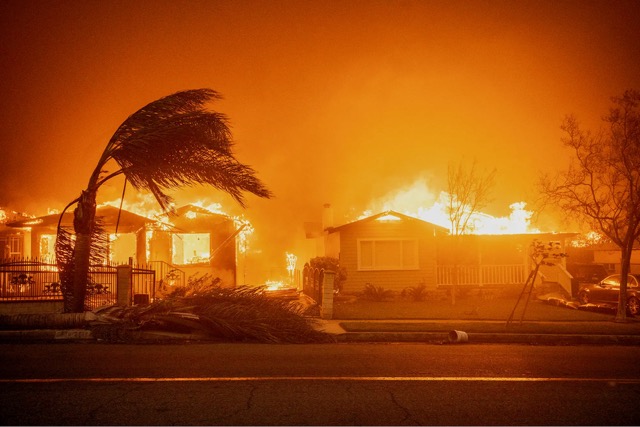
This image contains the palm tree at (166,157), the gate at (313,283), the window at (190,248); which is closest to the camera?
the palm tree at (166,157)

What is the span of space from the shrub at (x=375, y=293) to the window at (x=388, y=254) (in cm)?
113

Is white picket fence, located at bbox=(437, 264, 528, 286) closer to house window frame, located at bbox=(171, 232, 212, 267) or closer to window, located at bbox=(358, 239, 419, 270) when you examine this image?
window, located at bbox=(358, 239, 419, 270)

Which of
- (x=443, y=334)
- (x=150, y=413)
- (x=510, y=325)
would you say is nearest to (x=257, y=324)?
(x=443, y=334)

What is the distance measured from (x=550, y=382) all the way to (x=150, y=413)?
503cm

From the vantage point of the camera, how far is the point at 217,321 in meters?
10.0

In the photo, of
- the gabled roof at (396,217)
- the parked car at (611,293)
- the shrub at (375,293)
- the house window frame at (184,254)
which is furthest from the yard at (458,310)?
the house window frame at (184,254)

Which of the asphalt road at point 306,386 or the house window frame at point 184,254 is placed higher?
the house window frame at point 184,254

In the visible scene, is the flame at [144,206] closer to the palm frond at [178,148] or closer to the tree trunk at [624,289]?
the palm frond at [178,148]

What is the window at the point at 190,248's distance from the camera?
22781mm

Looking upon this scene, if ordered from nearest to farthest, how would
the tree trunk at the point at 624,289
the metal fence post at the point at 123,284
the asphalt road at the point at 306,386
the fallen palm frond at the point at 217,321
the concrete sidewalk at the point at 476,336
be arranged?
the asphalt road at the point at 306,386, the fallen palm frond at the point at 217,321, the concrete sidewalk at the point at 476,336, the metal fence post at the point at 123,284, the tree trunk at the point at 624,289

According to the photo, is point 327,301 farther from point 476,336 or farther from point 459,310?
point 459,310

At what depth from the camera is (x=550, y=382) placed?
6.57m

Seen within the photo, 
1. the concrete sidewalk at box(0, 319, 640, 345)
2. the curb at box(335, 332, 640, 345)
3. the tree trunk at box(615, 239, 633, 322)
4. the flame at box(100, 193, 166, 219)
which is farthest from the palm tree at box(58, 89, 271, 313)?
the flame at box(100, 193, 166, 219)

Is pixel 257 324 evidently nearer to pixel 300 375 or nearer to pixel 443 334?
pixel 300 375
